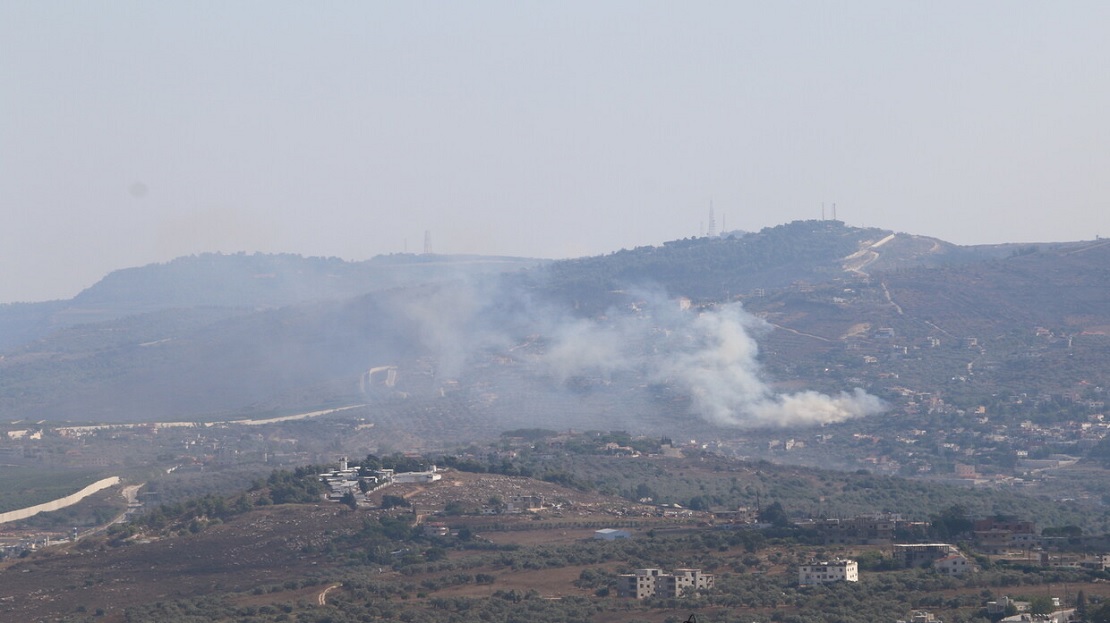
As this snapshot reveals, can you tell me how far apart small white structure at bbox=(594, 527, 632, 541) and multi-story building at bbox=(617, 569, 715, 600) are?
1045 centimetres

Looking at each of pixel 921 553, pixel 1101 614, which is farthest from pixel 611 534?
pixel 1101 614

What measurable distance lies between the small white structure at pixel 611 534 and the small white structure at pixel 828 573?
41.0 feet

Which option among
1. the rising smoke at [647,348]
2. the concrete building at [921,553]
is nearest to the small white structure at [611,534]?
the concrete building at [921,553]

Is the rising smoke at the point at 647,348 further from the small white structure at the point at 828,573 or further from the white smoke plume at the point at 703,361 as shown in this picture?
the small white structure at the point at 828,573

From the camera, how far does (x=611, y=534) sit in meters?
76.7

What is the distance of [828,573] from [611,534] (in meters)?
14.4

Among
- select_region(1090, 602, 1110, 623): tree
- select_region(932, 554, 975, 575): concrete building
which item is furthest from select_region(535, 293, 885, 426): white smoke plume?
select_region(1090, 602, 1110, 623): tree

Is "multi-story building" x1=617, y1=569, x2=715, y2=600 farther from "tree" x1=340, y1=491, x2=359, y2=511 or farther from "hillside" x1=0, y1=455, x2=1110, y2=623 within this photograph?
"tree" x1=340, y1=491, x2=359, y2=511

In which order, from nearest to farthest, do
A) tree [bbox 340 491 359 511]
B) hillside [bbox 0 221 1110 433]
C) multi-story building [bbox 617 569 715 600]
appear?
multi-story building [bbox 617 569 715 600] → tree [bbox 340 491 359 511] → hillside [bbox 0 221 1110 433]

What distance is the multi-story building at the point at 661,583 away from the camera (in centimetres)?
6375

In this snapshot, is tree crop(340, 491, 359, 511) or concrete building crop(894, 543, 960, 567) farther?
tree crop(340, 491, 359, 511)

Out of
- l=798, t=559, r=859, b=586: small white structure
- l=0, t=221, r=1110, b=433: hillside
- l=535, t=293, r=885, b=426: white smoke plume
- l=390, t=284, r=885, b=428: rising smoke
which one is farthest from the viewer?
l=0, t=221, r=1110, b=433: hillside

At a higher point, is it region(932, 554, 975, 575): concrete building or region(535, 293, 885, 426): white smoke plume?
region(535, 293, 885, 426): white smoke plume

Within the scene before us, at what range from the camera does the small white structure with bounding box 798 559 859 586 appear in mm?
63312
